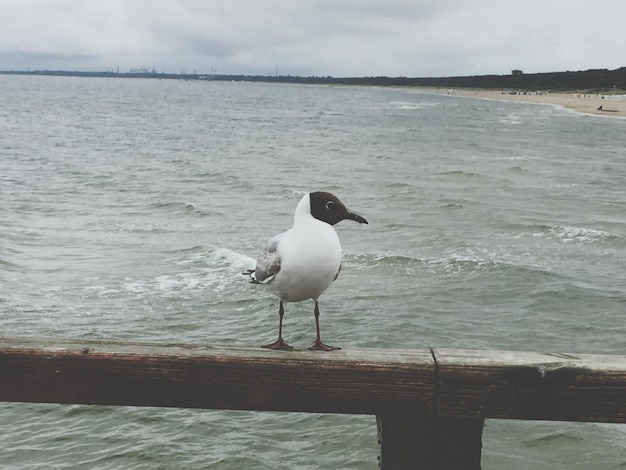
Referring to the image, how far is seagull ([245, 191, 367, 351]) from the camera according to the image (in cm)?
281

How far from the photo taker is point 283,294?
3.13 m

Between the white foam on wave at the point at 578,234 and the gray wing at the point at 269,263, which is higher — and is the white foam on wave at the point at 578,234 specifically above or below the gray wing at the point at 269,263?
below

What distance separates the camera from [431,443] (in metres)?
2.03

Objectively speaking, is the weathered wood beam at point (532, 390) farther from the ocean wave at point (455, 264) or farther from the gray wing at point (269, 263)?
the ocean wave at point (455, 264)

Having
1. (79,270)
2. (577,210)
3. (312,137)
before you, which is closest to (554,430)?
(79,270)

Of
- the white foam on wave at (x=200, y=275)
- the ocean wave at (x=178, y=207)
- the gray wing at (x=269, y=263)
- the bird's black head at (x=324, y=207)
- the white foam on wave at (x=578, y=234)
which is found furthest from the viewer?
the ocean wave at (x=178, y=207)

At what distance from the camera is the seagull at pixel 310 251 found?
2.81 meters

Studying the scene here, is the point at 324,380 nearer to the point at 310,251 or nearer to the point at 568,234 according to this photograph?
the point at 310,251

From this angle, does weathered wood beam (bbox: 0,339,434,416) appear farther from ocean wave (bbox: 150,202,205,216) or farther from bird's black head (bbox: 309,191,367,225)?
ocean wave (bbox: 150,202,205,216)

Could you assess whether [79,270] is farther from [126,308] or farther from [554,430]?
[554,430]

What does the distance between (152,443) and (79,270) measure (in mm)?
6786

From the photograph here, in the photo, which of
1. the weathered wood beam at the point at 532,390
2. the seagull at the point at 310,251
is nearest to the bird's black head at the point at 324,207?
the seagull at the point at 310,251

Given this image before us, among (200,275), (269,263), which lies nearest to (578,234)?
(200,275)

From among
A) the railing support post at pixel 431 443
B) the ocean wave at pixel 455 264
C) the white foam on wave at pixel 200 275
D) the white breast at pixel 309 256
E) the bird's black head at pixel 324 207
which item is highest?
the bird's black head at pixel 324 207
